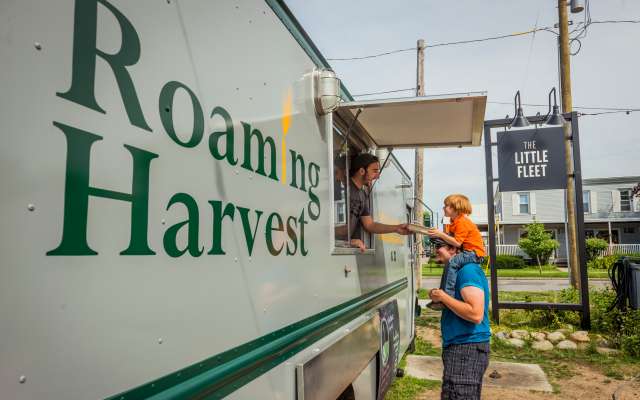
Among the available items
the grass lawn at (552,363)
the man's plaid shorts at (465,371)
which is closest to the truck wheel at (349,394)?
the man's plaid shorts at (465,371)

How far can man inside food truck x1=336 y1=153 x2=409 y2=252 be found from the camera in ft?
11.7

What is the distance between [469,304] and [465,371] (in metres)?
0.43

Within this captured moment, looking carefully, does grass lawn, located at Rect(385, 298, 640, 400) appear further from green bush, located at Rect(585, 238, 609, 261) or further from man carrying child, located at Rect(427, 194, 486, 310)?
green bush, located at Rect(585, 238, 609, 261)

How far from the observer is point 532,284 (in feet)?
62.0

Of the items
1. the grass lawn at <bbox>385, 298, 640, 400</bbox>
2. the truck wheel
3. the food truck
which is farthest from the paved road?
the food truck

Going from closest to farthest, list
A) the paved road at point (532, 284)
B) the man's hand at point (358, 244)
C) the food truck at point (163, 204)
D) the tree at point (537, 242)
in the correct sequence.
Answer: the food truck at point (163, 204)
the man's hand at point (358, 244)
the paved road at point (532, 284)
the tree at point (537, 242)

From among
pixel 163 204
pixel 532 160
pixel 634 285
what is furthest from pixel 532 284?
pixel 163 204

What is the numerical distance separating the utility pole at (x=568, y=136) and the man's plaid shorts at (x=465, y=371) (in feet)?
22.3

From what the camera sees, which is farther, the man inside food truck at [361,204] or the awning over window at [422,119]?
the man inside food truck at [361,204]

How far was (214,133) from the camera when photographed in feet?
5.15

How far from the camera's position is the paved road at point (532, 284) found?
16781 millimetres

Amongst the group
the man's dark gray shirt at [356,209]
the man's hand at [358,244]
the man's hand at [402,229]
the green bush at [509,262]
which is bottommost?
the green bush at [509,262]

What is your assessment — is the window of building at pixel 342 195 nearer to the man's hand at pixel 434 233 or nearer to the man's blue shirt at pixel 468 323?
the man's hand at pixel 434 233

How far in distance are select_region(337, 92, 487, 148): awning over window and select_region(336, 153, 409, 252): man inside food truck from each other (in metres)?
0.30
